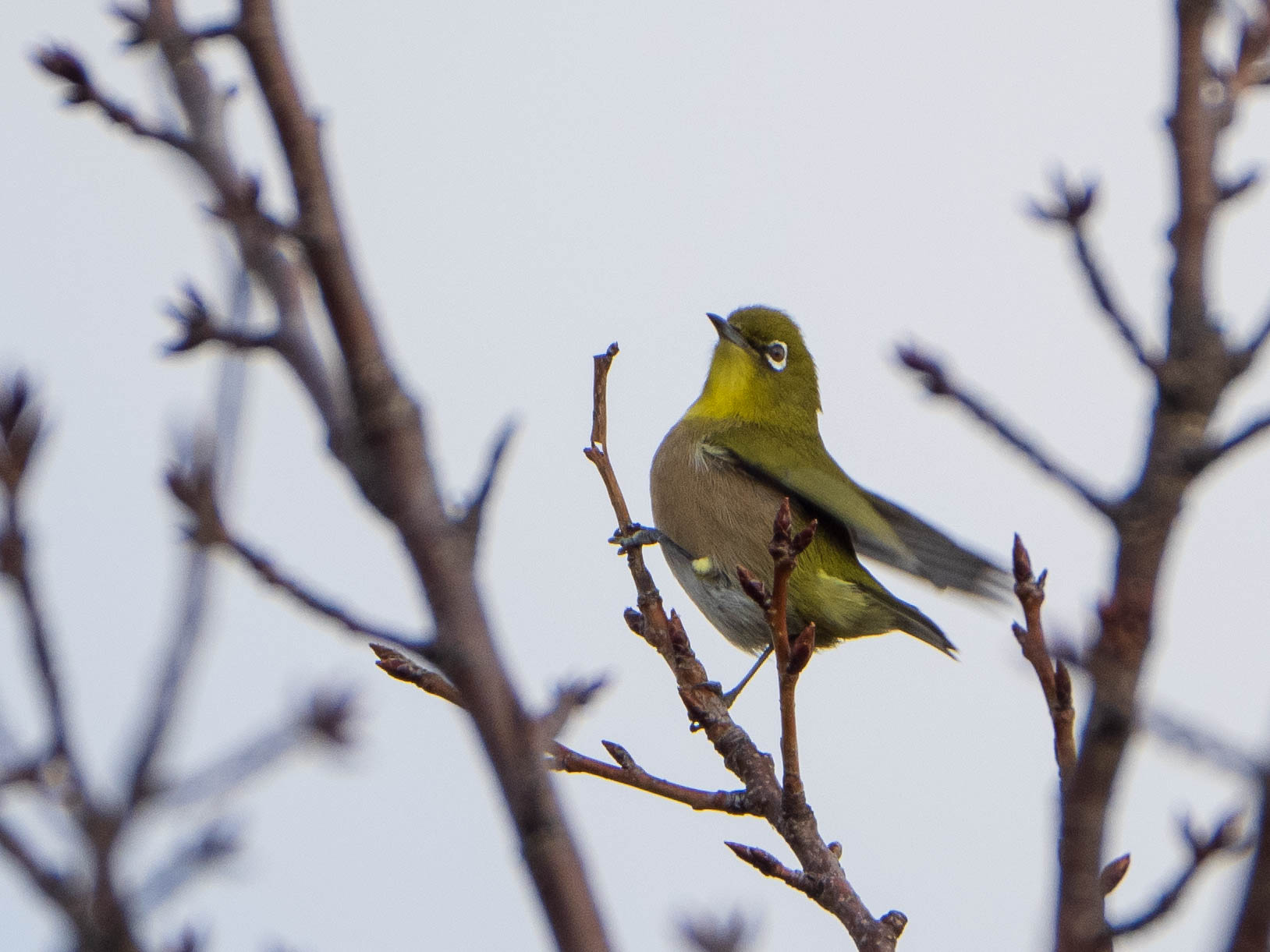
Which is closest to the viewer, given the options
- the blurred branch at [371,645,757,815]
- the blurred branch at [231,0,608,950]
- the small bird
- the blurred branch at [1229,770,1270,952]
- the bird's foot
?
the blurred branch at [1229,770,1270,952]

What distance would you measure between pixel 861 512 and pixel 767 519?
0.53 meters

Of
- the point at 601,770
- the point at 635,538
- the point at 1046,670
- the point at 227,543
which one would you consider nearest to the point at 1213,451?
the point at 1046,670

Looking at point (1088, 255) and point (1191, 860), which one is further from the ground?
point (1088, 255)

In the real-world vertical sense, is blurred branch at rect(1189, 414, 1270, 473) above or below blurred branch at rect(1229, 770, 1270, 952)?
above

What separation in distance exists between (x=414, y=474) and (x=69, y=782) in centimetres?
116

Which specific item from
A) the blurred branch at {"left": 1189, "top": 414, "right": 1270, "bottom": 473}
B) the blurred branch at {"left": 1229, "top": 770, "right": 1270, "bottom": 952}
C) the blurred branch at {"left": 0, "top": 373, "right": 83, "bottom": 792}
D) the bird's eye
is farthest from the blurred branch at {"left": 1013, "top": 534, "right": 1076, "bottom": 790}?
the bird's eye

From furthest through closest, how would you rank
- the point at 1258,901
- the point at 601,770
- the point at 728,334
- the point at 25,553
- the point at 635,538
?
the point at 728,334
the point at 635,538
the point at 601,770
the point at 25,553
the point at 1258,901

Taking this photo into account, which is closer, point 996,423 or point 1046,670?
point 996,423

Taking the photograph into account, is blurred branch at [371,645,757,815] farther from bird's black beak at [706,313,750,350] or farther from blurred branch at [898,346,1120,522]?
bird's black beak at [706,313,750,350]

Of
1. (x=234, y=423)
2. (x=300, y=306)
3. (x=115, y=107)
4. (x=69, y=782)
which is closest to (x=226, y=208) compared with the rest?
(x=300, y=306)

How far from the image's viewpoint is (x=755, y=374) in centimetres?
877

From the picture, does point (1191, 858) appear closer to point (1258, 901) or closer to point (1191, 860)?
point (1191, 860)

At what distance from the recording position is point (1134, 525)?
71.2 inches

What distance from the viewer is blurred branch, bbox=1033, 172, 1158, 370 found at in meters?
2.13
